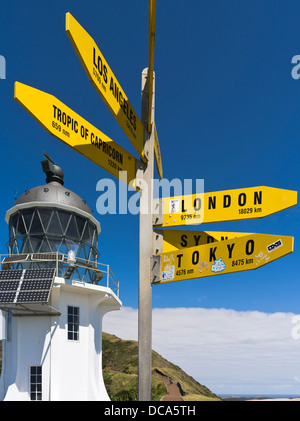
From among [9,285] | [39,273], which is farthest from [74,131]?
[9,285]

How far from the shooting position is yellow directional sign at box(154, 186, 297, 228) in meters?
4.64

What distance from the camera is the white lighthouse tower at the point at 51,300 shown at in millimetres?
12883

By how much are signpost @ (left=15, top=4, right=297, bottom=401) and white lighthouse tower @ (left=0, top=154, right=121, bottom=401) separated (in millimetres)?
8512

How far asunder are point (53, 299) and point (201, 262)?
10.4 meters

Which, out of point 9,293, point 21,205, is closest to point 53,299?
point 9,293

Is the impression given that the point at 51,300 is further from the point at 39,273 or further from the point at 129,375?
the point at 129,375

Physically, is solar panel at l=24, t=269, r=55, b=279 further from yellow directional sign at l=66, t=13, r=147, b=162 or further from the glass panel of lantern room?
yellow directional sign at l=66, t=13, r=147, b=162

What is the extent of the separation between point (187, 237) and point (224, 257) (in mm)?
988

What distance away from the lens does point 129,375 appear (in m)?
24.5

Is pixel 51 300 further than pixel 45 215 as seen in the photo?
No

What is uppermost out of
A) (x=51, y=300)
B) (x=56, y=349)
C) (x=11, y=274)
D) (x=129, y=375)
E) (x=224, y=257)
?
(x=224, y=257)

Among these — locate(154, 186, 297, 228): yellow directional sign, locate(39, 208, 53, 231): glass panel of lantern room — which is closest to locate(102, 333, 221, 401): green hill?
locate(39, 208, 53, 231): glass panel of lantern room
